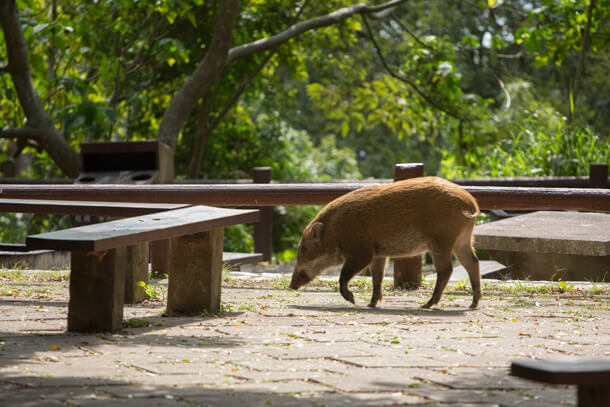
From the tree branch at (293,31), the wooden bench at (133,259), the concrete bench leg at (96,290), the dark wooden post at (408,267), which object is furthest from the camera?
the tree branch at (293,31)

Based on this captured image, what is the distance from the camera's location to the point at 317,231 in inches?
240

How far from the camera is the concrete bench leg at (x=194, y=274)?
17.5 feet

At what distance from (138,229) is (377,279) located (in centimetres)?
192

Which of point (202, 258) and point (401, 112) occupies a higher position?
point (401, 112)

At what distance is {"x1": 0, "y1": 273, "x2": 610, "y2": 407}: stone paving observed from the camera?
10.9ft

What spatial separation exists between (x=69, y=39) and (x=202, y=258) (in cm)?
875

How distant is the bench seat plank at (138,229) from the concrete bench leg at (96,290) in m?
0.15

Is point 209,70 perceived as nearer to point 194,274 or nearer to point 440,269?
point 440,269

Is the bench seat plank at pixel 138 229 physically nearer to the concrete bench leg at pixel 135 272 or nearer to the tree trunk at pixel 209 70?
the concrete bench leg at pixel 135 272

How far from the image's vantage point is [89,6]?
12430 mm

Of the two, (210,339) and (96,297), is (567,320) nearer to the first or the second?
(210,339)

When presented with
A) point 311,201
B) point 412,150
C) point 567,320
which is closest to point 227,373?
point 567,320

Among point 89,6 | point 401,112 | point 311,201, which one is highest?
point 89,6

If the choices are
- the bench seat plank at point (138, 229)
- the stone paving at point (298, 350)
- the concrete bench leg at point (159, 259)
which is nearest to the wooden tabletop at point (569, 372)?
the stone paving at point (298, 350)
